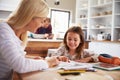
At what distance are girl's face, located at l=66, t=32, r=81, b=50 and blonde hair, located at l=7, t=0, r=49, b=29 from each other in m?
0.84

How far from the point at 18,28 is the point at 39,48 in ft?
8.18

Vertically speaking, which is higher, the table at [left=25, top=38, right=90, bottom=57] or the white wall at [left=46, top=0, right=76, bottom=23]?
the white wall at [left=46, top=0, right=76, bottom=23]

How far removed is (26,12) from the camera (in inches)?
40.7

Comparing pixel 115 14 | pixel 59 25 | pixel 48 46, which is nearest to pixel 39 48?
pixel 48 46

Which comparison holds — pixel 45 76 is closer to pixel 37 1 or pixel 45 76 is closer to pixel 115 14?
pixel 37 1

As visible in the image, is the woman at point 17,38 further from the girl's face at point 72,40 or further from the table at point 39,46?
the table at point 39,46

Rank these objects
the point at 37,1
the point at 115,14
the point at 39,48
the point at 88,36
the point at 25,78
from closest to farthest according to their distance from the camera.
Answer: the point at 25,78, the point at 37,1, the point at 39,48, the point at 115,14, the point at 88,36

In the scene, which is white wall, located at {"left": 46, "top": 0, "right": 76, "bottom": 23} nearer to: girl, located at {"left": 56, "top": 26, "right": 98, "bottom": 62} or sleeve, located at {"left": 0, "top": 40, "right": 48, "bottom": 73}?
girl, located at {"left": 56, "top": 26, "right": 98, "bottom": 62}

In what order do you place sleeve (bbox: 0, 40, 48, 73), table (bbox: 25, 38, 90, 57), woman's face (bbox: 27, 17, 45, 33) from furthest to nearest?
table (bbox: 25, 38, 90, 57) < woman's face (bbox: 27, 17, 45, 33) < sleeve (bbox: 0, 40, 48, 73)

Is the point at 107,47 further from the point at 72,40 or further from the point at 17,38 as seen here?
the point at 17,38

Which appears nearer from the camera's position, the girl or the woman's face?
the woman's face

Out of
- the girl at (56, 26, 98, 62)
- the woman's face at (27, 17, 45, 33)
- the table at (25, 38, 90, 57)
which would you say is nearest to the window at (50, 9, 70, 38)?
the table at (25, 38, 90, 57)

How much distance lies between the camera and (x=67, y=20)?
6.48 metres

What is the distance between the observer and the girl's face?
1876 millimetres
